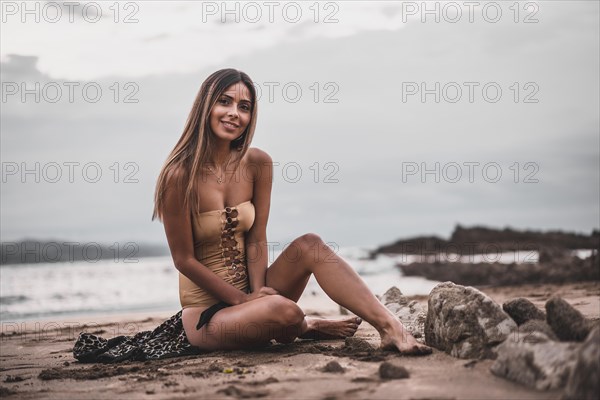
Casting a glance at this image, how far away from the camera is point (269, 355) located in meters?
3.64

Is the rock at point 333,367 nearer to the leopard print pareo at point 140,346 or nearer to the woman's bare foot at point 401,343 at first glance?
the woman's bare foot at point 401,343

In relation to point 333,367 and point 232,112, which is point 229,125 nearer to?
point 232,112

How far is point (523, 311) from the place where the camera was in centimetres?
325

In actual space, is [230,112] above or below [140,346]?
above

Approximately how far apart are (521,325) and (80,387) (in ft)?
7.59

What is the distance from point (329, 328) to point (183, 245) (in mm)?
1199

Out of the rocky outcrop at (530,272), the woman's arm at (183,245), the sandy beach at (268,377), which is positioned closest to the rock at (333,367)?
the sandy beach at (268,377)

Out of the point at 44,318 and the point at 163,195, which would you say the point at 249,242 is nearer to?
the point at 163,195

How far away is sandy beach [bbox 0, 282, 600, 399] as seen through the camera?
8.42ft

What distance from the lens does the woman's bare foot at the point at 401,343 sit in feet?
10.8

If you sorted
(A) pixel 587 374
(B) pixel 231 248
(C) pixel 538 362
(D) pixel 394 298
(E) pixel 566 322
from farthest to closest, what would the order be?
(D) pixel 394 298, (B) pixel 231 248, (E) pixel 566 322, (C) pixel 538 362, (A) pixel 587 374

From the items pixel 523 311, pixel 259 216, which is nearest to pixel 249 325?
pixel 259 216

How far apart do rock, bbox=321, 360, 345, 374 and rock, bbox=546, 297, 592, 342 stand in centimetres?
107

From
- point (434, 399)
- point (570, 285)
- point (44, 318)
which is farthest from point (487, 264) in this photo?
point (434, 399)
